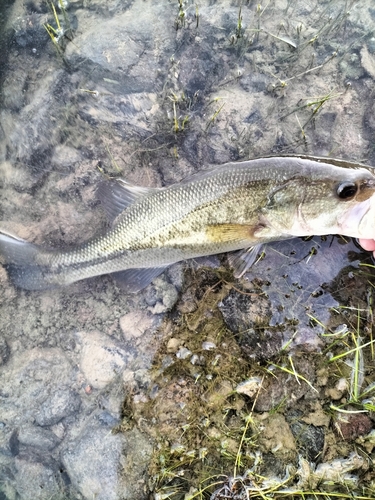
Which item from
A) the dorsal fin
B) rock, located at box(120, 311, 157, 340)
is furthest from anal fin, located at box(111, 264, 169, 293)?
the dorsal fin

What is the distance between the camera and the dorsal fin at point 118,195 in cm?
392

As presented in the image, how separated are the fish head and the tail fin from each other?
7.49 ft

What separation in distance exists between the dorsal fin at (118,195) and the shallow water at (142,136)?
376mm

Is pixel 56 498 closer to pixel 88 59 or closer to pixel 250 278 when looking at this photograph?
pixel 250 278

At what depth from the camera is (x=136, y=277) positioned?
4.09 meters

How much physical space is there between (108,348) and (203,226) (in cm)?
170

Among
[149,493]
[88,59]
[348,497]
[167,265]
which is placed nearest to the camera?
[348,497]

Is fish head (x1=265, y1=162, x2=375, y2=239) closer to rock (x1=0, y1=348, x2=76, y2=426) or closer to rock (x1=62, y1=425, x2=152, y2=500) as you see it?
rock (x1=62, y1=425, x2=152, y2=500)

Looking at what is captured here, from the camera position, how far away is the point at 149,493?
3.82 m

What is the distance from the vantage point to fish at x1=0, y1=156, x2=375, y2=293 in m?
3.47

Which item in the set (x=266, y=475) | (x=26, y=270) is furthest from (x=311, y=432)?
(x=26, y=270)

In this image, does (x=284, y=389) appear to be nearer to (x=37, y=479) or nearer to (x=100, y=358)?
(x=100, y=358)

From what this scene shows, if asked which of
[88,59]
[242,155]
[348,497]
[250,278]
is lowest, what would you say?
[348,497]

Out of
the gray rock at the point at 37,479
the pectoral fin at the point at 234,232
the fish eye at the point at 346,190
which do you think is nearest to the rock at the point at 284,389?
the pectoral fin at the point at 234,232
